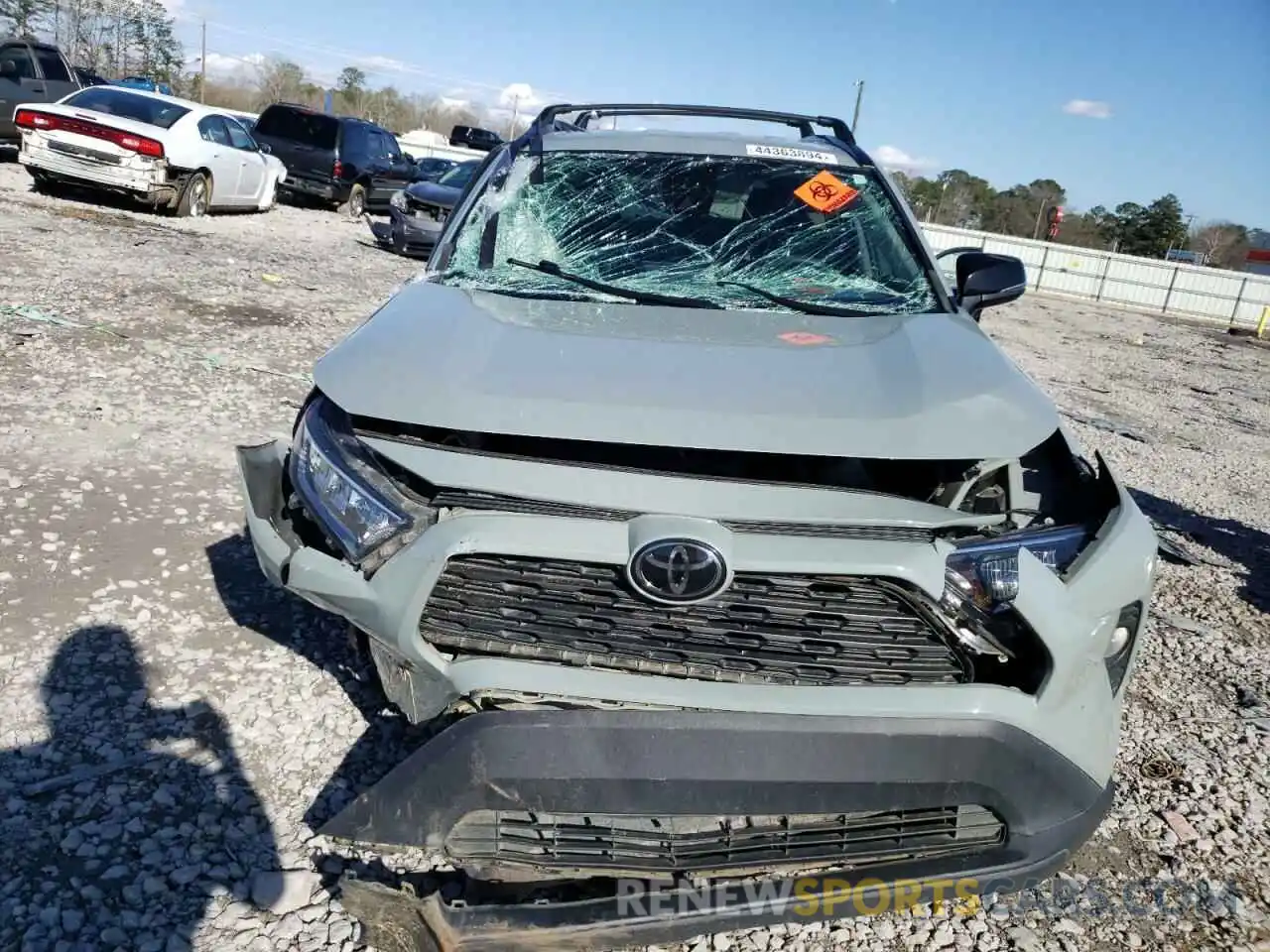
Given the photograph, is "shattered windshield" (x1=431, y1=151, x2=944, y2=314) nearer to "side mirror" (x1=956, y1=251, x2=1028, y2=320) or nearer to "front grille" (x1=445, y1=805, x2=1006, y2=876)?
"side mirror" (x1=956, y1=251, x2=1028, y2=320)

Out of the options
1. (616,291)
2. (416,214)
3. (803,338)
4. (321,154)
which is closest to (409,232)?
(416,214)

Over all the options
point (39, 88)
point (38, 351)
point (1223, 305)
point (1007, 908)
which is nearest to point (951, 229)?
point (1223, 305)

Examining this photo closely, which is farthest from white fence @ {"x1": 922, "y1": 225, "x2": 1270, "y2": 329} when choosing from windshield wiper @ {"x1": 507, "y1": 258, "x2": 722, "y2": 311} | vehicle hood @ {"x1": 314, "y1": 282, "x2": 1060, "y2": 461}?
vehicle hood @ {"x1": 314, "y1": 282, "x2": 1060, "y2": 461}

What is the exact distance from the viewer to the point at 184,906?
7.06 feet

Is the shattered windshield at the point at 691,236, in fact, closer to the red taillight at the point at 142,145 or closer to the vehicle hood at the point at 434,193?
the vehicle hood at the point at 434,193

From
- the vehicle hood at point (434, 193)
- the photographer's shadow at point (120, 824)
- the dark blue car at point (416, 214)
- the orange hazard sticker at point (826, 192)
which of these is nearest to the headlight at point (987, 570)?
the photographer's shadow at point (120, 824)

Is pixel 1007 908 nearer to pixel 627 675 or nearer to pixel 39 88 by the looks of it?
pixel 627 675

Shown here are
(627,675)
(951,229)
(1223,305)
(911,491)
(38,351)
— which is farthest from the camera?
(951,229)

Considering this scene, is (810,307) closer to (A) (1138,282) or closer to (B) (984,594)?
(B) (984,594)

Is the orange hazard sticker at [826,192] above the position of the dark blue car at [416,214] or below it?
above

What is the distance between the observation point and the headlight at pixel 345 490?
2.01 m

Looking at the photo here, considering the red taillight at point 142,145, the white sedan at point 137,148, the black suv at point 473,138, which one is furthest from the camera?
the black suv at point 473,138

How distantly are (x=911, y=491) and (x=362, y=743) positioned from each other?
170cm

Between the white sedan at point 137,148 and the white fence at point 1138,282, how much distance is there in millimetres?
20521
